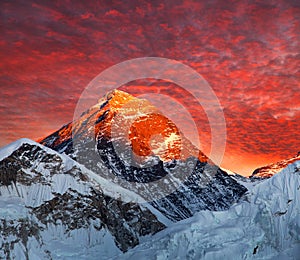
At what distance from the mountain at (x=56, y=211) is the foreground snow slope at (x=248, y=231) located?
29.0 metres

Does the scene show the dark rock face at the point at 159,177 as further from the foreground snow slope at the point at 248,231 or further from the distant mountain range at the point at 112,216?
the foreground snow slope at the point at 248,231

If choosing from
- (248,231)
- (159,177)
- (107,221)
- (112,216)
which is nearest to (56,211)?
(107,221)

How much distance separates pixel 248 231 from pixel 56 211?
4482 centimetres

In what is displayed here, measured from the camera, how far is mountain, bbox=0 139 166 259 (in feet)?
200

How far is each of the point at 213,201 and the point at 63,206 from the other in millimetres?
130354

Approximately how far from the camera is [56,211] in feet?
230

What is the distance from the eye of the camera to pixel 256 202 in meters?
38.0

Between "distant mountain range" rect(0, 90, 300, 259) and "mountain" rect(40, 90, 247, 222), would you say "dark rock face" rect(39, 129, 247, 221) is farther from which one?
"distant mountain range" rect(0, 90, 300, 259)

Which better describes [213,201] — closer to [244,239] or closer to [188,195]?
[188,195]

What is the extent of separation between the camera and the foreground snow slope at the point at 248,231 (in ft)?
115

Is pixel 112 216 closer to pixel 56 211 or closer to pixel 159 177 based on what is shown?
pixel 56 211

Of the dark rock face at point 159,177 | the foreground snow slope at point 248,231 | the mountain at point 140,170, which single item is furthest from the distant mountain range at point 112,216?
the mountain at point 140,170

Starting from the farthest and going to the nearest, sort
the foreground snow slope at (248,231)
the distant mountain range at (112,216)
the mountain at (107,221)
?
the distant mountain range at (112,216)
the mountain at (107,221)
the foreground snow slope at (248,231)

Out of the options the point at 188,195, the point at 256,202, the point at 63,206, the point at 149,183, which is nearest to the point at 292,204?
the point at 256,202
